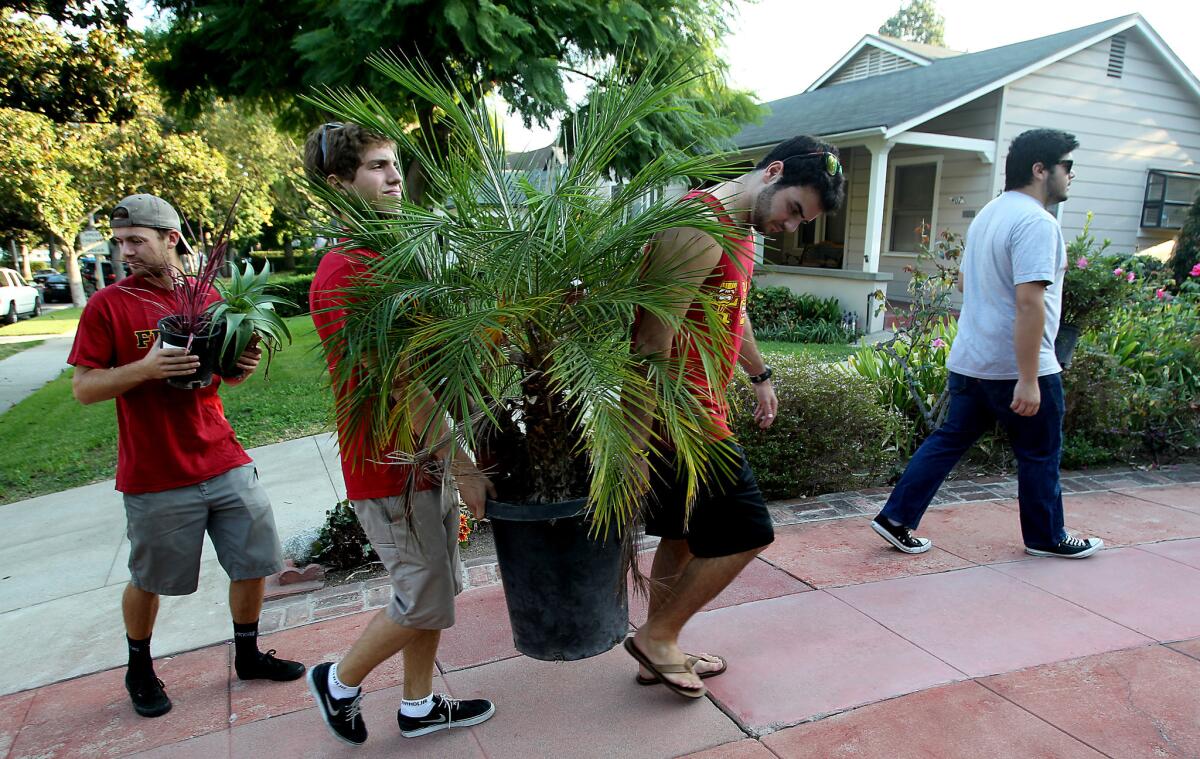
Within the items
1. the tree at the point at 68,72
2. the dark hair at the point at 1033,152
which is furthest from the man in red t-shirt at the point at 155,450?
the tree at the point at 68,72

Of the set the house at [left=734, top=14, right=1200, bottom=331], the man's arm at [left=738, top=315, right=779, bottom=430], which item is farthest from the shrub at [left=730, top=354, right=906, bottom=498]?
the house at [left=734, top=14, right=1200, bottom=331]

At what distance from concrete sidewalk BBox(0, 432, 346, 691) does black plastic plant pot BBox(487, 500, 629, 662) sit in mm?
1219

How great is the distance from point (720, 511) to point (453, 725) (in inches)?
46.2

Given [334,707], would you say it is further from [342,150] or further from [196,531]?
[342,150]

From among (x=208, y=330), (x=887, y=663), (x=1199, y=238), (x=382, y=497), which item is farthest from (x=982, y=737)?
(x=1199, y=238)

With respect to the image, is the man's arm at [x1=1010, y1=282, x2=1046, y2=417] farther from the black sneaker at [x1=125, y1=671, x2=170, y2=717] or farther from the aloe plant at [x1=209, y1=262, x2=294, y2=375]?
the black sneaker at [x1=125, y1=671, x2=170, y2=717]

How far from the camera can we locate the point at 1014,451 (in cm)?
383

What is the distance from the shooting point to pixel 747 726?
2.59 m

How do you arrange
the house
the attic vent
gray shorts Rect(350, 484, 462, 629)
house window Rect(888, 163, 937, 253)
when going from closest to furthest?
gray shorts Rect(350, 484, 462, 629) → the house → the attic vent → house window Rect(888, 163, 937, 253)

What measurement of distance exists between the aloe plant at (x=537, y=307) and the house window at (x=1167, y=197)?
15.4 meters

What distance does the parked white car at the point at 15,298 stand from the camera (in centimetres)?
2216

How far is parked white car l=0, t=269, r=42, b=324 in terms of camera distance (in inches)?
872

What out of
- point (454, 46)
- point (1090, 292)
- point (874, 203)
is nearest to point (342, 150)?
point (454, 46)

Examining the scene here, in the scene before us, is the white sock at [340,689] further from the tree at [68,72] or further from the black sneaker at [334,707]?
the tree at [68,72]
